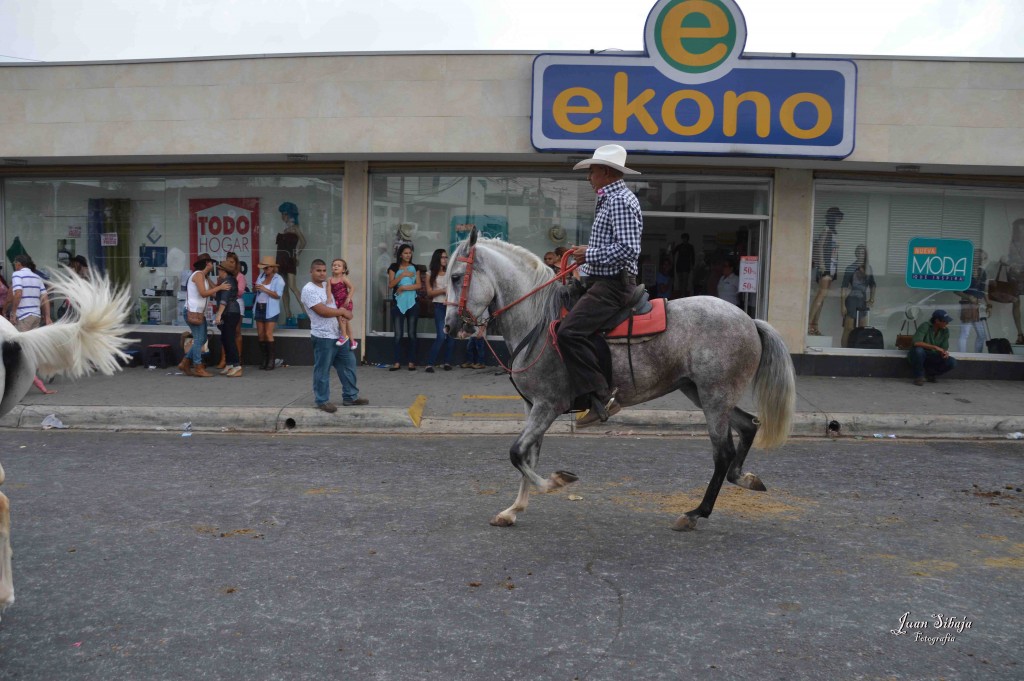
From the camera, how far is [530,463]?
239 inches

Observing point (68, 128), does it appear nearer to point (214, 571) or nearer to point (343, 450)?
point (343, 450)

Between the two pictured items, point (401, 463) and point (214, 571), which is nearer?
point (214, 571)

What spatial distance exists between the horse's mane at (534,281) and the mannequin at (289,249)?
9.38m

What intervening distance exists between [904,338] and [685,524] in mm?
9725

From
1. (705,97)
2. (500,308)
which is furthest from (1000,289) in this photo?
(500,308)

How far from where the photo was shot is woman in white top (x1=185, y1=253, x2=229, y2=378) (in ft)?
42.9

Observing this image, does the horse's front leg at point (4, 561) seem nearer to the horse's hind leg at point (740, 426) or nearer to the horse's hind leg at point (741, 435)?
the horse's hind leg at point (740, 426)

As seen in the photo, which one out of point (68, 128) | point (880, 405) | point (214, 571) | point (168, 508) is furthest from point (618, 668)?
point (68, 128)

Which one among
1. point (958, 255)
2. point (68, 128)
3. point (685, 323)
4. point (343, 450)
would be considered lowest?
point (343, 450)

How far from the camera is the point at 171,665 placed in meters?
3.92

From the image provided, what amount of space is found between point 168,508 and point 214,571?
167 cm

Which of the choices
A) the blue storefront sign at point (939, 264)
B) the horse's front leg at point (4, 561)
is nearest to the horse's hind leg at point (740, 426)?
the horse's front leg at point (4, 561)

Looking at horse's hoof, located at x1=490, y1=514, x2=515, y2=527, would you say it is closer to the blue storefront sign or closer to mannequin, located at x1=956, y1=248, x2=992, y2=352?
the blue storefront sign
